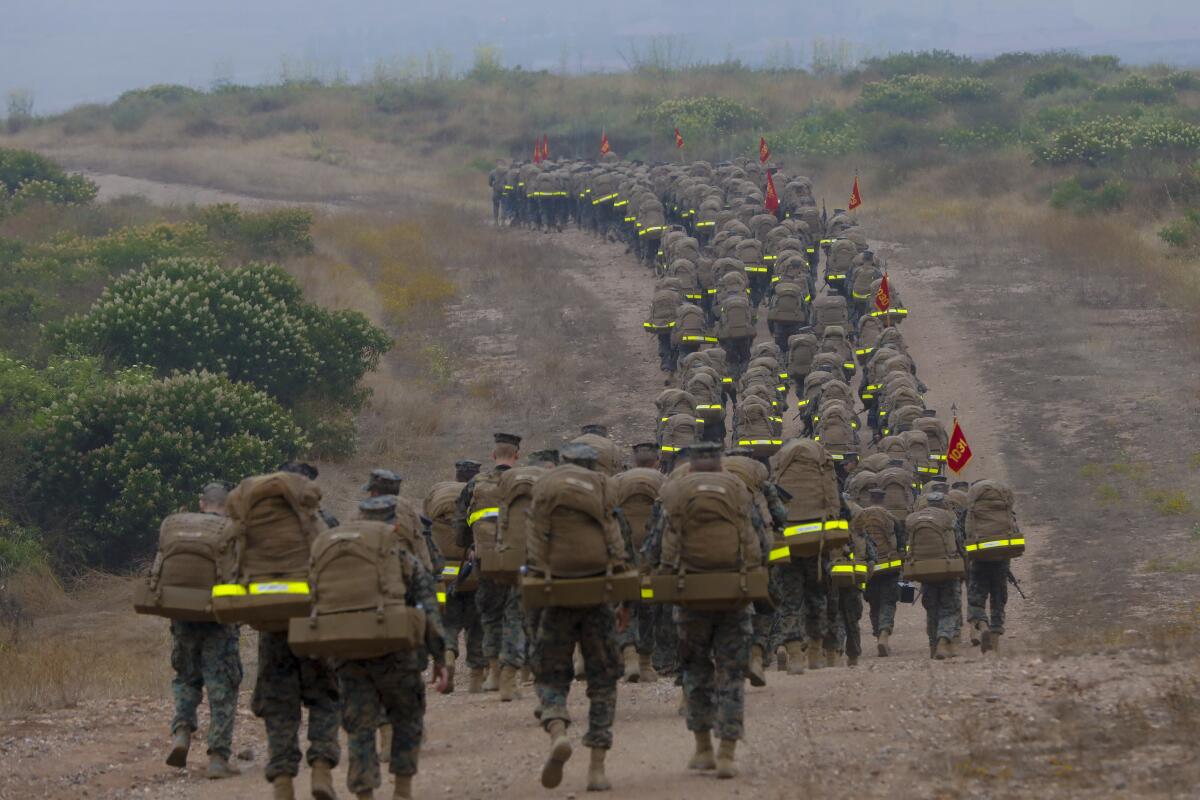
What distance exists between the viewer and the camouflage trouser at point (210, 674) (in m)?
12.6

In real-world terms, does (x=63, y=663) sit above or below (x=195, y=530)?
below

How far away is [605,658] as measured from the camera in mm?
11234

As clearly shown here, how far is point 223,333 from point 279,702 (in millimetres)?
18992

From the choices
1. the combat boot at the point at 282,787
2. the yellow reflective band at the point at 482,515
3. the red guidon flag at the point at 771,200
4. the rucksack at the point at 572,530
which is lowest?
the combat boot at the point at 282,787

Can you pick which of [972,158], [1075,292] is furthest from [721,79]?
[1075,292]

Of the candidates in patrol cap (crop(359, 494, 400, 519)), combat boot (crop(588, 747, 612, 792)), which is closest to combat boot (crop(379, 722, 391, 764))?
combat boot (crop(588, 747, 612, 792))

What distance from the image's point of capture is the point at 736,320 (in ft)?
90.3

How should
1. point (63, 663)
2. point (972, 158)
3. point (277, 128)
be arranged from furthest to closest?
point (277, 128) → point (972, 158) → point (63, 663)

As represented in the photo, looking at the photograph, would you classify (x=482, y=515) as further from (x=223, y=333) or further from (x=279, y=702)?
(x=223, y=333)

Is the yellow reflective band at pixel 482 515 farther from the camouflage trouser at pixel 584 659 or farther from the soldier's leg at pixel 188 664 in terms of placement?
the camouflage trouser at pixel 584 659

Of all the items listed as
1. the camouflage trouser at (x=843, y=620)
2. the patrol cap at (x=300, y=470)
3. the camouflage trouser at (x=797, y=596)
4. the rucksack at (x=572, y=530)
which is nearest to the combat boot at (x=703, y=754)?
the rucksack at (x=572, y=530)

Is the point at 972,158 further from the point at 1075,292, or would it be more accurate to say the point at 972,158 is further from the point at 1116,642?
the point at 1116,642

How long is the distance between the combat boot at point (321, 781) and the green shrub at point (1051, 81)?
6273 cm

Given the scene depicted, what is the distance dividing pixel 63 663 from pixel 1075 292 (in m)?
26.4
